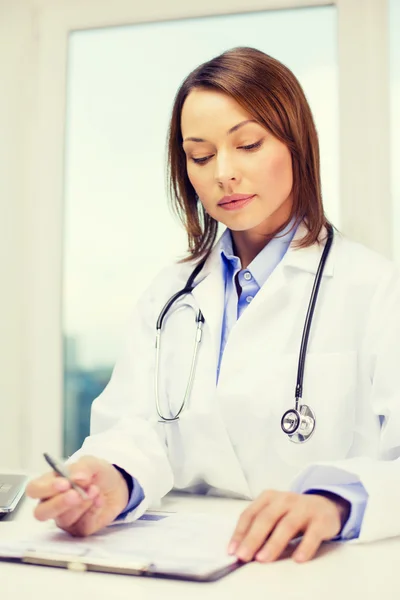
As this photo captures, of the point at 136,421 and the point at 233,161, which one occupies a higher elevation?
the point at 233,161

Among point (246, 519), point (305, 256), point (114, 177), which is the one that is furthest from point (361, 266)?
point (114, 177)

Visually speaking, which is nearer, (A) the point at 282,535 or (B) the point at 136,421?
(A) the point at 282,535

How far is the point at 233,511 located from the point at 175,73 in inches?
54.1

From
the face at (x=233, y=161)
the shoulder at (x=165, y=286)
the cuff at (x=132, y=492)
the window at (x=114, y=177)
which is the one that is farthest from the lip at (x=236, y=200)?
the window at (x=114, y=177)

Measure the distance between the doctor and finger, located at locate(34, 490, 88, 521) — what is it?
15 centimetres

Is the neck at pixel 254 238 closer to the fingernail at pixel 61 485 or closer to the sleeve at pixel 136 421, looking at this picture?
the sleeve at pixel 136 421

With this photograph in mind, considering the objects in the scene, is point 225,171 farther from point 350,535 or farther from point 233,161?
point 350,535

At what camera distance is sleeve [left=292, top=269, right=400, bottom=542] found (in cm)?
78

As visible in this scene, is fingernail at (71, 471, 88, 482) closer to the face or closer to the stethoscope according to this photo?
the stethoscope

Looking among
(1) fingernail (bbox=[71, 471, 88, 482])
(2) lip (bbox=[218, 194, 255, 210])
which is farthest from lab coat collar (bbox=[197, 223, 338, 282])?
(1) fingernail (bbox=[71, 471, 88, 482])

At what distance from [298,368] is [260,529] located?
385mm

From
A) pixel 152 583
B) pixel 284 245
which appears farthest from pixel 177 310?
pixel 152 583

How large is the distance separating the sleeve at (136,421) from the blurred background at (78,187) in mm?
660

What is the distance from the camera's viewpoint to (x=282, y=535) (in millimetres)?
692
